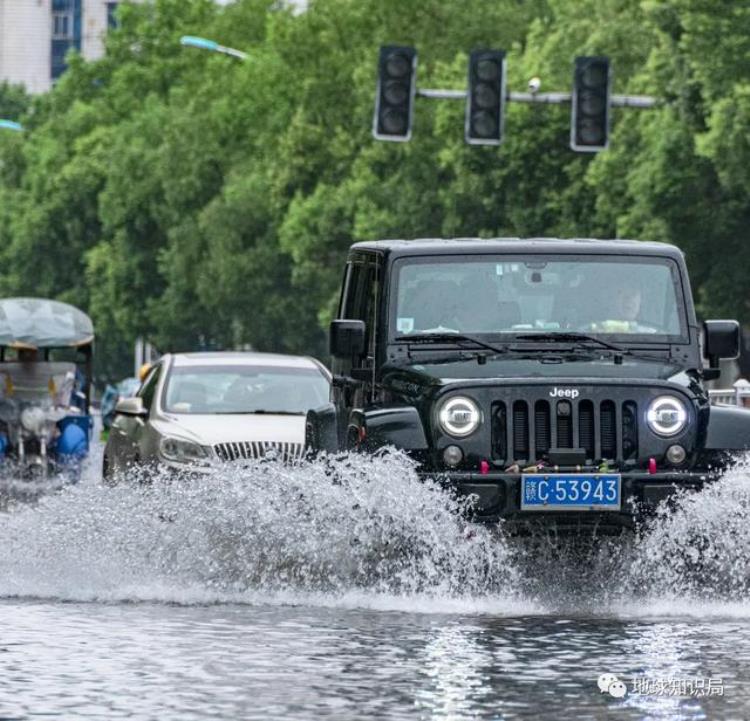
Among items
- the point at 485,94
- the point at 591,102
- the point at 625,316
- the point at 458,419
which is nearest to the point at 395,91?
the point at 485,94

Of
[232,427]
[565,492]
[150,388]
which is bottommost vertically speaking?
[232,427]

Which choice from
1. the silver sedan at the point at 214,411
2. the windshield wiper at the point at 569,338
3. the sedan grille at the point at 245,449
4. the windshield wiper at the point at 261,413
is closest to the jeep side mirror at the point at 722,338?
the windshield wiper at the point at 569,338

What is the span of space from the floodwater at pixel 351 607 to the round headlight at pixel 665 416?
394 mm

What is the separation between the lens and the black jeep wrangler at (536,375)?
14.8 meters

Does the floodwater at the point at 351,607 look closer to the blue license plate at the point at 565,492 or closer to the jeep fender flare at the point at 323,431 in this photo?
the blue license plate at the point at 565,492

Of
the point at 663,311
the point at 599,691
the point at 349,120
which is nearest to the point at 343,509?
the point at 663,311

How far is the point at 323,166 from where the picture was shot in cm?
7338

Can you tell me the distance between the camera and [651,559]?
48.7 ft

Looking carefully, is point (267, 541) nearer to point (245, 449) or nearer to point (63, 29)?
point (245, 449)

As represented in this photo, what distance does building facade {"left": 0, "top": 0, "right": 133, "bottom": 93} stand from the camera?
557 feet

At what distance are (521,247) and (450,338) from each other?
2.55 ft

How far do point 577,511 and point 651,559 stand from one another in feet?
1.66

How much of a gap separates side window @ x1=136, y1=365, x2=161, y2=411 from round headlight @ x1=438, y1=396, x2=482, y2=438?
7.08 m

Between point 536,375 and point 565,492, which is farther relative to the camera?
point 536,375
